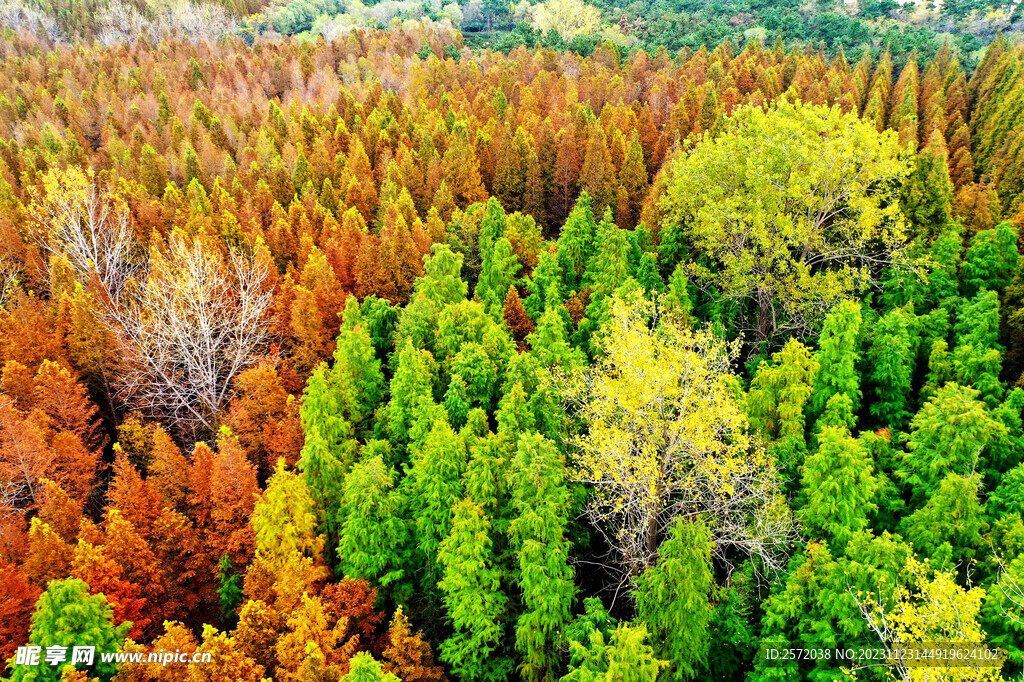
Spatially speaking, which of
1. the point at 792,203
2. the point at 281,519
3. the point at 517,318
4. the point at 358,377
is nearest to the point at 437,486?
the point at 281,519

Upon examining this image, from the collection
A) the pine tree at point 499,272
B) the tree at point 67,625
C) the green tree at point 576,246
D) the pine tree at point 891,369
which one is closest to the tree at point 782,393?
the pine tree at point 891,369

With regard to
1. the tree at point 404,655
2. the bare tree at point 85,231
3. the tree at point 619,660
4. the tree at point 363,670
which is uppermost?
the bare tree at point 85,231

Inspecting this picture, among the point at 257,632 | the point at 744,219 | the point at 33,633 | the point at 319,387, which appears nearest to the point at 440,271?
the point at 319,387

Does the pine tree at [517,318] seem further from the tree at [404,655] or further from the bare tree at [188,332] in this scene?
the tree at [404,655]

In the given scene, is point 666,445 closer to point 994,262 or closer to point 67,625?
point 67,625

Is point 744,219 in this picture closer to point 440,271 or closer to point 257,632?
point 440,271

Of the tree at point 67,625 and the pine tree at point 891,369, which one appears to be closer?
the tree at point 67,625
